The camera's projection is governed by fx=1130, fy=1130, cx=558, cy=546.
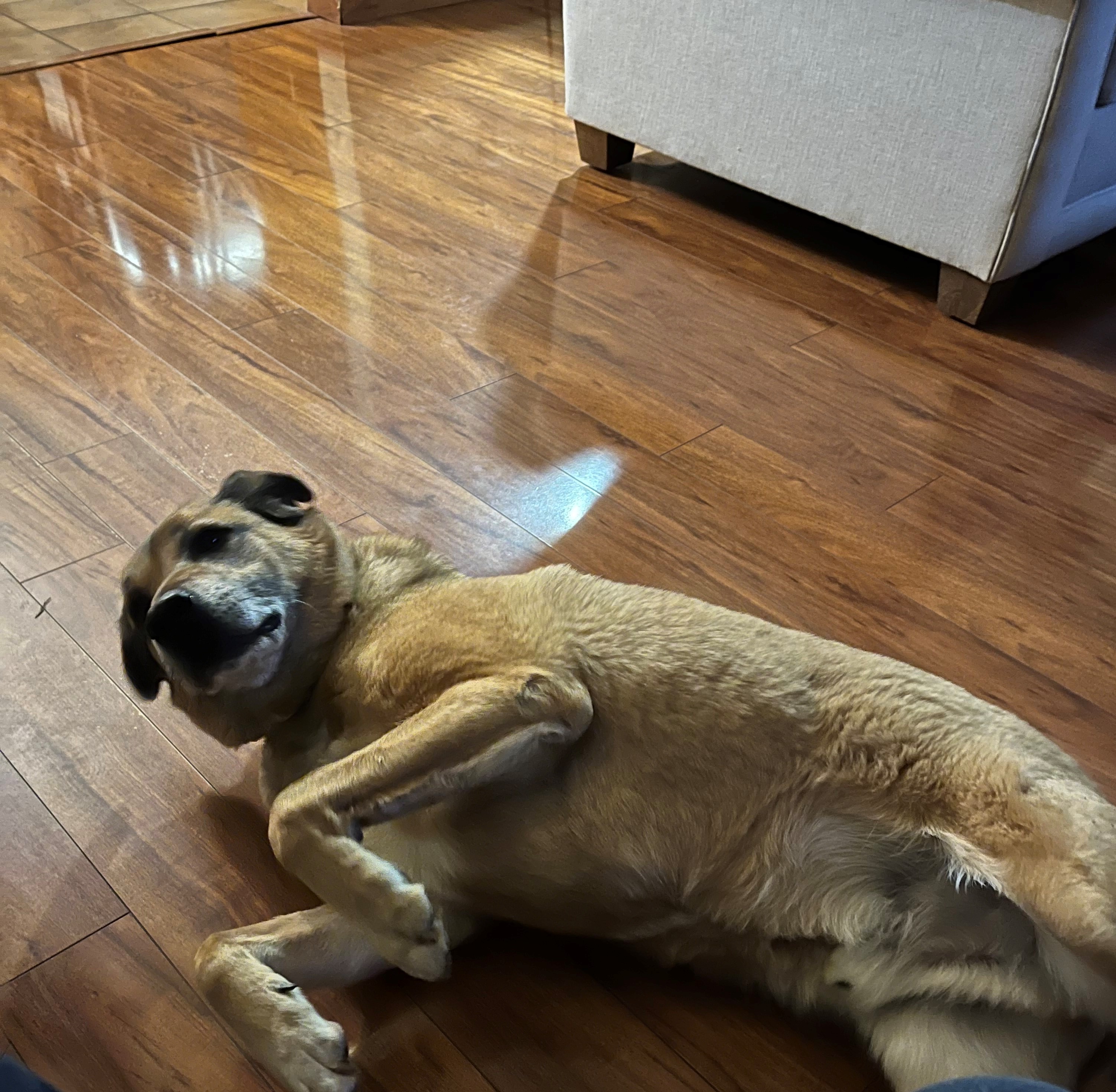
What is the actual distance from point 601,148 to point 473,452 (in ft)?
5.14

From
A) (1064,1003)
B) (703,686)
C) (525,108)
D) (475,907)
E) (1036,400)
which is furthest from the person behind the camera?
(525,108)

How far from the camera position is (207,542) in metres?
1.43

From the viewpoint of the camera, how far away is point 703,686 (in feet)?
4.12

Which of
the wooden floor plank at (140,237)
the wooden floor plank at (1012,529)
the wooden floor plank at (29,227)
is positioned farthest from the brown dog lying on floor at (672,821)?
the wooden floor plank at (29,227)

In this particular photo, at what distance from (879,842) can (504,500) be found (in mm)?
1113

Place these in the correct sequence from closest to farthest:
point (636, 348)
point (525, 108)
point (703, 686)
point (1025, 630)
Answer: point (703, 686)
point (1025, 630)
point (636, 348)
point (525, 108)

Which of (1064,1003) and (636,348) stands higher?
(1064,1003)

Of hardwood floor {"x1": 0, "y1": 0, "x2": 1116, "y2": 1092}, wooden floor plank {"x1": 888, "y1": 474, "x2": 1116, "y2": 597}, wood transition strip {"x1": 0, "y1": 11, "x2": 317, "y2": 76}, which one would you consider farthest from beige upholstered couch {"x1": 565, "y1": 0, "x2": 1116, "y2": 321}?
→ wood transition strip {"x1": 0, "y1": 11, "x2": 317, "y2": 76}

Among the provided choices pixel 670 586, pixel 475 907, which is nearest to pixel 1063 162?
pixel 670 586

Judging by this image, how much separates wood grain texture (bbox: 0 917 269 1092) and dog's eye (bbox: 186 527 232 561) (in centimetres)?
48

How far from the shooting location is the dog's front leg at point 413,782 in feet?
3.96

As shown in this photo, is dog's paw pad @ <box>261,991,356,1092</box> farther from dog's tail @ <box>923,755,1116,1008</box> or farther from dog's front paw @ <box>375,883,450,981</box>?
dog's tail @ <box>923,755,1116,1008</box>

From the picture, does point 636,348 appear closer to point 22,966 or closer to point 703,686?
point 703,686

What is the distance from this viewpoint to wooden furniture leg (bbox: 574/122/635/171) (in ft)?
11.2
